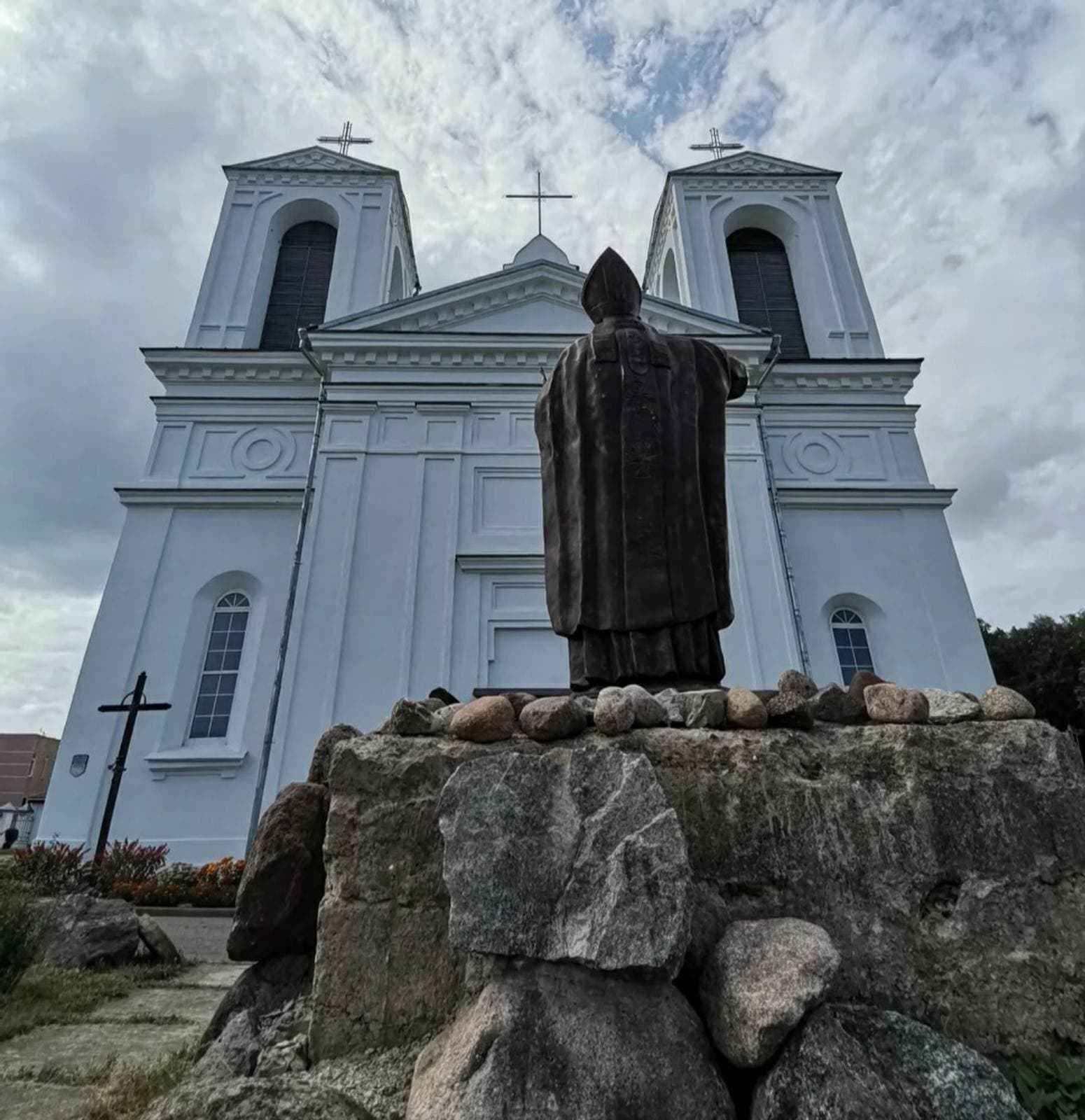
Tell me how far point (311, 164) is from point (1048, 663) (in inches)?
1131

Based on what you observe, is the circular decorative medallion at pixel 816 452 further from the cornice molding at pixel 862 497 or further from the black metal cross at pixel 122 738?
the black metal cross at pixel 122 738

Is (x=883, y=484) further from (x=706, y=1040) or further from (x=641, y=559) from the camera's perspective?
(x=706, y=1040)

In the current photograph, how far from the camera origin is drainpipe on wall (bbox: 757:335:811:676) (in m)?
11.7

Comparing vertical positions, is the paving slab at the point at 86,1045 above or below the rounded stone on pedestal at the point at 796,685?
below

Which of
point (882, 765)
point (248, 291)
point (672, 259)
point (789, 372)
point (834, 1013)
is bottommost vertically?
point (834, 1013)

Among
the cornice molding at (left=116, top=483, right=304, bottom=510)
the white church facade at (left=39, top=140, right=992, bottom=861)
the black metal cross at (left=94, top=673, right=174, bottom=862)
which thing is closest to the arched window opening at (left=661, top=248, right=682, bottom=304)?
the white church facade at (left=39, top=140, right=992, bottom=861)

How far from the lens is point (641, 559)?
2895 mm

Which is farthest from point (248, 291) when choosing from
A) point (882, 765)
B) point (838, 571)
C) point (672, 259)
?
point (882, 765)

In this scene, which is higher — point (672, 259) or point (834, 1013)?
point (672, 259)

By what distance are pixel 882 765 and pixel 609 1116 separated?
1.12m

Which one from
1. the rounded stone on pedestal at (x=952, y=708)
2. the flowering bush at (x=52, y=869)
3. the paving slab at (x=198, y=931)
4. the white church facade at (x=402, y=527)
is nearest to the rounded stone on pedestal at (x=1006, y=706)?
the rounded stone on pedestal at (x=952, y=708)

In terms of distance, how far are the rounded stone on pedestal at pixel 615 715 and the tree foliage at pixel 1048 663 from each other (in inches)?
997

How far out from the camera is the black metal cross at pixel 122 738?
9.70m

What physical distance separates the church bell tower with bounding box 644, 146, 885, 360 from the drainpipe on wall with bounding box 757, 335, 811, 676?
2383 mm
